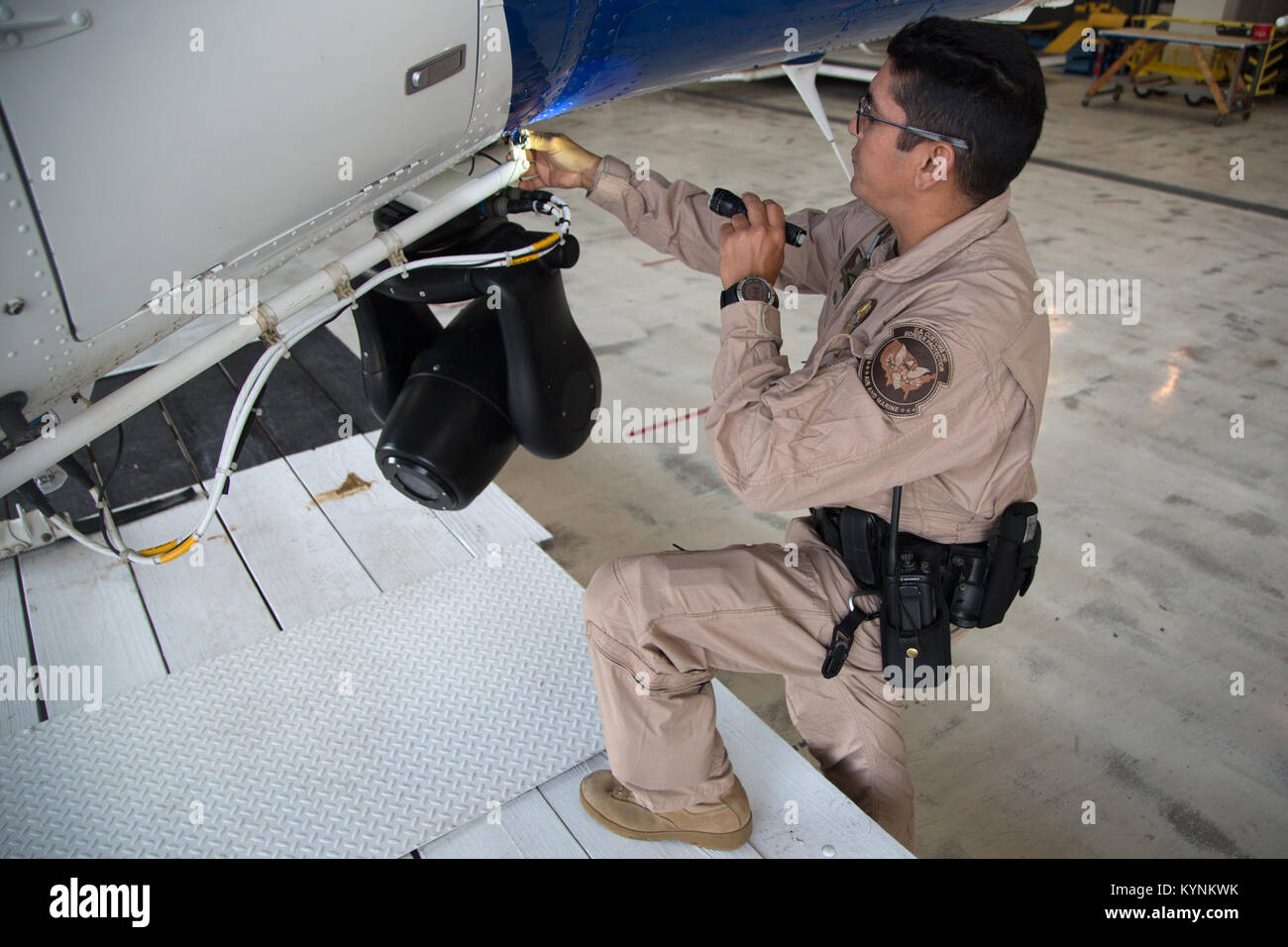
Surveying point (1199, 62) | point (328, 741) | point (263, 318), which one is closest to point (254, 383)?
point (263, 318)

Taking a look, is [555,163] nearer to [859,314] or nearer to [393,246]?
[393,246]

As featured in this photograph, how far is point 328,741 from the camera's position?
1.84 metres

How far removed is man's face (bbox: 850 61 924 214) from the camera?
57.9 inches

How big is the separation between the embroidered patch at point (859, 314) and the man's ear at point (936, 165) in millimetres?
212

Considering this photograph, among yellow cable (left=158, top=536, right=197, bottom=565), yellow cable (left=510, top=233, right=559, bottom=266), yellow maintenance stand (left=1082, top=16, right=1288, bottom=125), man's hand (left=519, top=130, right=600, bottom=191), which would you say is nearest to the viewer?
yellow cable (left=158, top=536, right=197, bottom=565)

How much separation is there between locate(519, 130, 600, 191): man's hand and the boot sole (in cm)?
130

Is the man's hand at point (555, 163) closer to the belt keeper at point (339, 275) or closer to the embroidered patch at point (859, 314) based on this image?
the belt keeper at point (339, 275)

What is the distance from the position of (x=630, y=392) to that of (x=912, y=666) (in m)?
2.28

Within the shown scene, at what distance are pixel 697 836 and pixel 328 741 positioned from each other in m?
0.79

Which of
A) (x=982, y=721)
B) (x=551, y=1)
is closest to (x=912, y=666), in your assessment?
(x=982, y=721)

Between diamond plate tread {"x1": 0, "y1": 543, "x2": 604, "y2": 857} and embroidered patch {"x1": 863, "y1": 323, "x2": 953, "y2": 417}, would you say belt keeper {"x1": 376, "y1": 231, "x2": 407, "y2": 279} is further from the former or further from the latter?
diamond plate tread {"x1": 0, "y1": 543, "x2": 604, "y2": 857}

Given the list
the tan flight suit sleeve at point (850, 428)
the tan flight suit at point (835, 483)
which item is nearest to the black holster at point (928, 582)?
the tan flight suit at point (835, 483)

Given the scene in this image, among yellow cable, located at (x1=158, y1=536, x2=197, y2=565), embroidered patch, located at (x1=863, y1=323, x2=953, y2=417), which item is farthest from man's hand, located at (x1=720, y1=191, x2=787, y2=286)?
yellow cable, located at (x1=158, y1=536, x2=197, y2=565)
